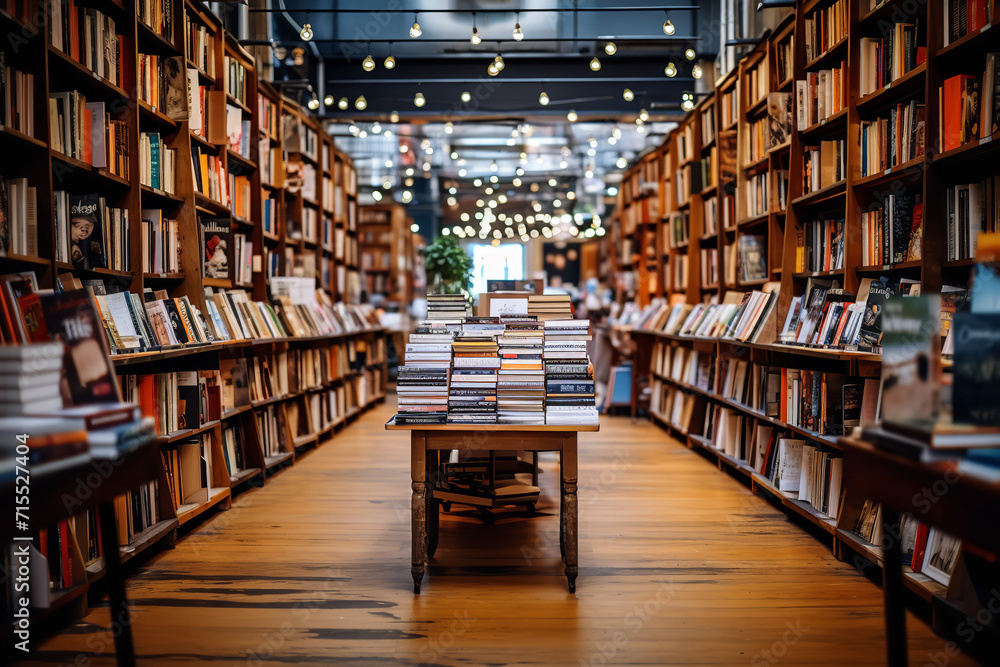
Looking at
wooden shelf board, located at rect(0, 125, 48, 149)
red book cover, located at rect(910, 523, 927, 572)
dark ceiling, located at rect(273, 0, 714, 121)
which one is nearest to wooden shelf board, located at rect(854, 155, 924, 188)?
red book cover, located at rect(910, 523, 927, 572)

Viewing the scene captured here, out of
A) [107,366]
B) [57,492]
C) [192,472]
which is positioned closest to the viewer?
[57,492]

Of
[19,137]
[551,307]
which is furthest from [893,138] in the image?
[19,137]

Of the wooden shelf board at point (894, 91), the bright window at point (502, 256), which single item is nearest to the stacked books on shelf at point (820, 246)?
the wooden shelf board at point (894, 91)

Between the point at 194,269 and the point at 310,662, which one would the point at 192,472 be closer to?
the point at 194,269

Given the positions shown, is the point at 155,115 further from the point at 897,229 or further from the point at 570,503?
the point at 897,229

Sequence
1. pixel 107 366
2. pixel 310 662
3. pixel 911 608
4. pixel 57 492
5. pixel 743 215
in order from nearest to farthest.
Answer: pixel 57 492, pixel 107 366, pixel 310 662, pixel 911 608, pixel 743 215

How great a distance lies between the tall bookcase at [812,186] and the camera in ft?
9.61

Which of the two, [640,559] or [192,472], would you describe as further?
[192,472]

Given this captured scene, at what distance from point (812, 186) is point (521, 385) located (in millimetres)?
2521

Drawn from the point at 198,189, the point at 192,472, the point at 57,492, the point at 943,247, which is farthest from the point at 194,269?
the point at 943,247

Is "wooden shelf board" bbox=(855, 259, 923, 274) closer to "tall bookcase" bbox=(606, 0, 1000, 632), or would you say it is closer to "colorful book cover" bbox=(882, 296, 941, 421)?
"tall bookcase" bbox=(606, 0, 1000, 632)

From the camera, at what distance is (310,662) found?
2.36 m

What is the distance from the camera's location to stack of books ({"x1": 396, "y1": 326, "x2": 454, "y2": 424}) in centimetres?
299

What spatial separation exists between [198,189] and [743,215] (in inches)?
153
